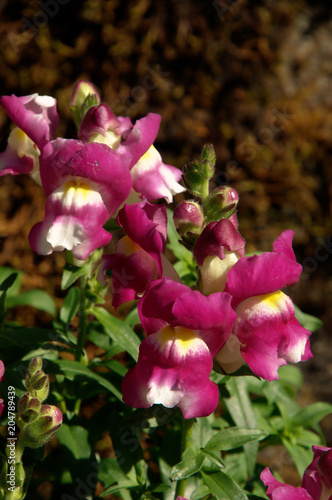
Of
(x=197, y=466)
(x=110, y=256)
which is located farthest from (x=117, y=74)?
(x=197, y=466)

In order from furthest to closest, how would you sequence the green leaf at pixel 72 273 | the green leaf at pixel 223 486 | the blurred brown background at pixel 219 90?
the blurred brown background at pixel 219 90
the green leaf at pixel 72 273
the green leaf at pixel 223 486

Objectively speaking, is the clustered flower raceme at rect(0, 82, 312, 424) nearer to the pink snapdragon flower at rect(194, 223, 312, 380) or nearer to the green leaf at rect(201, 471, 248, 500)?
the pink snapdragon flower at rect(194, 223, 312, 380)

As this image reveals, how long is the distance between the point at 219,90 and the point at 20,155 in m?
1.41

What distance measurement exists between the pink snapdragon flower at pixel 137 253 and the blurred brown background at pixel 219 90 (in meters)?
1.46

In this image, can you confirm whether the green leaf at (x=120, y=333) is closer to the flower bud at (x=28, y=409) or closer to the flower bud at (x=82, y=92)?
the flower bud at (x=28, y=409)

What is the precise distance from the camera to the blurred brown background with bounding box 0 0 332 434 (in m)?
2.37

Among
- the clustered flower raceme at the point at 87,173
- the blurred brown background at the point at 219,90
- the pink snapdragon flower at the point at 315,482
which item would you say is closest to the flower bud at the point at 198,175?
the clustered flower raceme at the point at 87,173

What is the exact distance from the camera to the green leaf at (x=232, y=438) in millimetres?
1122

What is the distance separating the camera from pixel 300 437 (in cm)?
149

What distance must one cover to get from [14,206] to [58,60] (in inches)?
25.2

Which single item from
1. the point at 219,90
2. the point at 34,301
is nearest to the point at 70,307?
the point at 34,301

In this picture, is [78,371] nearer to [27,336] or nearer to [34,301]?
[27,336]

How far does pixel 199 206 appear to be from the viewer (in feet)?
3.21

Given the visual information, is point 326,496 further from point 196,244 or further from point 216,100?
point 216,100
